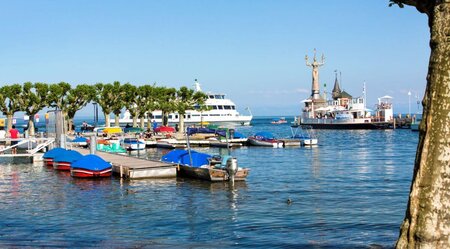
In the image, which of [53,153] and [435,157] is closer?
[435,157]

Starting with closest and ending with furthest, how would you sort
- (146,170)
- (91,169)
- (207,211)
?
(207,211)
(146,170)
(91,169)

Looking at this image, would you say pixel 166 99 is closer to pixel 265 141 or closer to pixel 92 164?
pixel 265 141

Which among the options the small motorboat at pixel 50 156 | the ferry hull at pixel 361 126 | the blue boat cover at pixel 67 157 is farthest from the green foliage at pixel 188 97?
the blue boat cover at pixel 67 157

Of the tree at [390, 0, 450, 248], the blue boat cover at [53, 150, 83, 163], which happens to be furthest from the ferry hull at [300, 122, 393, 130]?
the tree at [390, 0, 450, 248]

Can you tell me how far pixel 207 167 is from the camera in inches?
1356

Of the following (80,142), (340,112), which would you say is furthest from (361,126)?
(80,142)

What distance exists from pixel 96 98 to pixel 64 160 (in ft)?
144

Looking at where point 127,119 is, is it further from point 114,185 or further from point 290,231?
point 290,231

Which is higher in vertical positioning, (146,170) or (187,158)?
(187,158)

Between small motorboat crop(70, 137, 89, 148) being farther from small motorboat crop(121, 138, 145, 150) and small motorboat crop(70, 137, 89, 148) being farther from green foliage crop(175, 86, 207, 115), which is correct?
green foliage crop(175, 86, 207, 115)

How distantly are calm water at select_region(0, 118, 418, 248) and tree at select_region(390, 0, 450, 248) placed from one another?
9.38 meters

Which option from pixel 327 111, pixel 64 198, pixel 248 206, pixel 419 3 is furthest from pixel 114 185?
pixel 327 111

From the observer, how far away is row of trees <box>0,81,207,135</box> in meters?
76.4

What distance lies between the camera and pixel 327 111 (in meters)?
147
